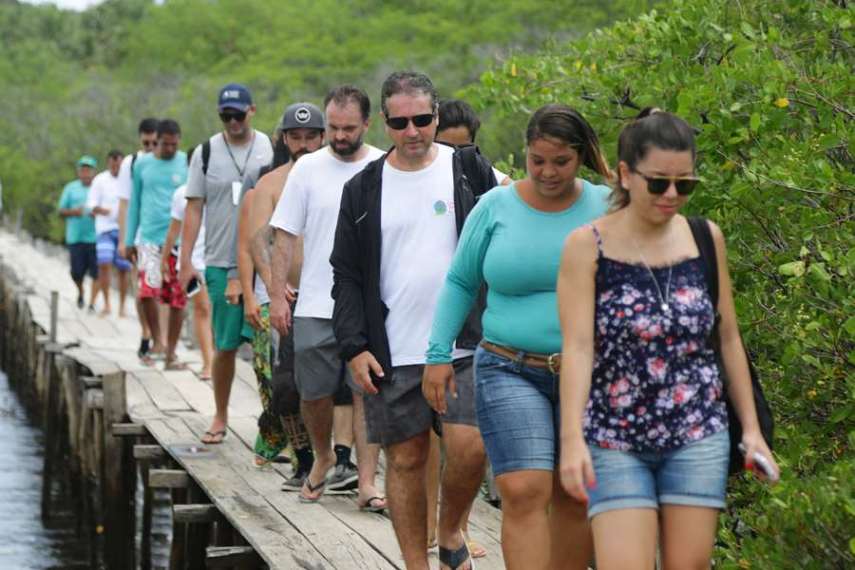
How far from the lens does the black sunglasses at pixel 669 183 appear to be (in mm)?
4793

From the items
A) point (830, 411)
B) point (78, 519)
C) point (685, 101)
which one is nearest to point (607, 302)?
point (830, 411)

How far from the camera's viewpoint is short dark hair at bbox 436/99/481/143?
7848 millimetres

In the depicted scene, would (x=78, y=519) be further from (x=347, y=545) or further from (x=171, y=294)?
(x=347, y=545)

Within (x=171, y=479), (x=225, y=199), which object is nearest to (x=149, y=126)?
(x=225, y=199)

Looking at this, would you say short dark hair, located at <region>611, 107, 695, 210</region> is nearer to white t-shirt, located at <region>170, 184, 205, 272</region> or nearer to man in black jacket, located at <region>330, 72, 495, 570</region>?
man in black jacket, located at <region>330, 72, 495, 570</region>

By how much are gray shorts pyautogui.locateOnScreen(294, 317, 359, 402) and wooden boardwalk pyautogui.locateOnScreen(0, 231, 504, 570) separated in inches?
24.3

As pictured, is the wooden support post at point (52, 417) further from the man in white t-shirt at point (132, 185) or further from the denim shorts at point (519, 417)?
the denim shorts at point (519, 417)

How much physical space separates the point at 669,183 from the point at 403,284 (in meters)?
1.92

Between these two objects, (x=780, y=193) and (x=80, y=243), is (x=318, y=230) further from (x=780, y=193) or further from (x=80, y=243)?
(x=80, y=243)

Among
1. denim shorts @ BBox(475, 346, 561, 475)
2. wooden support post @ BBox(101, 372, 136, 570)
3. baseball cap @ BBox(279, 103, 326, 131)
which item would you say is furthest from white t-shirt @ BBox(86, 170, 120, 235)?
denim shorts @ BBox(475, 346, 561, 475)

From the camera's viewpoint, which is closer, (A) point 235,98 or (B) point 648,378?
(B) point 648,378

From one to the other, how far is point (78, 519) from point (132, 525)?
181cm

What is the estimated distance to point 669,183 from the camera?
4797mm

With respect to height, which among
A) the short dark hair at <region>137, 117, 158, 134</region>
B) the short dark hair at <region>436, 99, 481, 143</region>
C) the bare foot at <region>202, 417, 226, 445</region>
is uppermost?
the short dark hair at <region>436, 99, 481, 143</region>
